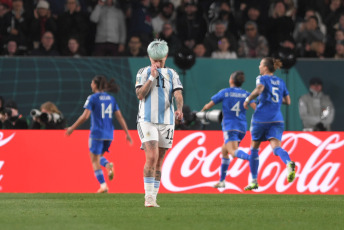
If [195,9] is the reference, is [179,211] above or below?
below

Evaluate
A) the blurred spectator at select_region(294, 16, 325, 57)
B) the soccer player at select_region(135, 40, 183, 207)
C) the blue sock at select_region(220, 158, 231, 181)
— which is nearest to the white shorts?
the soccer player at select_region(135, 40, 183, 207)

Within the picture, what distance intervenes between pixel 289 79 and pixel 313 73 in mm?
582

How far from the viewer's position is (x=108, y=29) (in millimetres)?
18203

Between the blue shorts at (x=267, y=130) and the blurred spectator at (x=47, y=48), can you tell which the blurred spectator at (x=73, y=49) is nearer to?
the blurred spectator at (x=47, y=48)

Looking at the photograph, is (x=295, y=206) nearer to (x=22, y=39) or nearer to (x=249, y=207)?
(x=249, y=207)

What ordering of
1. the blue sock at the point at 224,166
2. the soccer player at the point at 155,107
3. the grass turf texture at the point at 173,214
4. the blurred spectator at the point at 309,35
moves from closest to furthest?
the grass turf texture at the point at 173,214 < the soccer player at the point at 155,107 < the blue sock at the point at 224,166 < the blurred spectator at the point at 309,35

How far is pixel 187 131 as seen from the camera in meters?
15.5

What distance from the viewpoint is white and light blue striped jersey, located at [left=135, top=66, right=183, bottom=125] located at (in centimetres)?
964

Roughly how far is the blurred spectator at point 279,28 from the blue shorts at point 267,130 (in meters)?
5.91

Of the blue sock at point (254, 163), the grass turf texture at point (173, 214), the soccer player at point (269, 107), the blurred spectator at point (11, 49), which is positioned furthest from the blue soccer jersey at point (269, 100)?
the blurred spectator at point (11, 49)

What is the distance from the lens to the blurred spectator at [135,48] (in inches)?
702

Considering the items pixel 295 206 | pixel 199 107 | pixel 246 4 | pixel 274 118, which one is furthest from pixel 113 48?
pixel 295 206

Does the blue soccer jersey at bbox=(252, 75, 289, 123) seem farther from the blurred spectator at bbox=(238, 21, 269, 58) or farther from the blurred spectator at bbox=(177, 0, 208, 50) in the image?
the blurred spectator at bbox=(177, 0, 208, 50)

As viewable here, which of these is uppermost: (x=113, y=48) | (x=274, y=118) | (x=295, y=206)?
(x=113, y=48)
